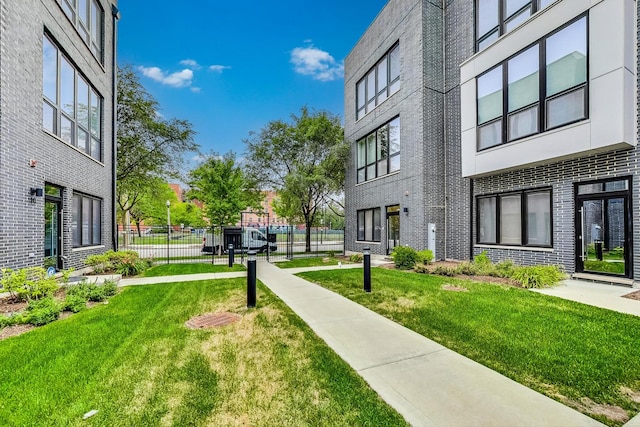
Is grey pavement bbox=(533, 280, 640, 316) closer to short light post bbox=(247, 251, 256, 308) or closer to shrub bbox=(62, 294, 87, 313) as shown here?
short light post bbox=(247, 251, 256, 308)

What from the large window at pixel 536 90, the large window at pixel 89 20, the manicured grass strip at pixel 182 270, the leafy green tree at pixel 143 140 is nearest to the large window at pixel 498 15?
the large window at pixel 536 90

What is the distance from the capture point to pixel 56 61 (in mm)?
8234

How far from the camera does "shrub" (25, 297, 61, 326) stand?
4852 millimetres

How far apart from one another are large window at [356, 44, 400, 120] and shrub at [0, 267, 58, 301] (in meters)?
13.7

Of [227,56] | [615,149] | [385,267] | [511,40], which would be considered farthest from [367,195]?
[227,56]

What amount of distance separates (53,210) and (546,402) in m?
11.2

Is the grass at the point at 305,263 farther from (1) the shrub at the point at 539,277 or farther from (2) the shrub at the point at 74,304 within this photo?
(2) the shrub at the point at 74,304

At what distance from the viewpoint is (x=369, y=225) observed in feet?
51.9

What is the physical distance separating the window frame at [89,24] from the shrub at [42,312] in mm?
8076

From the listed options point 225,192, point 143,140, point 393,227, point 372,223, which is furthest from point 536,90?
point 143,140

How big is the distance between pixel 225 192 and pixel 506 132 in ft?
55.4

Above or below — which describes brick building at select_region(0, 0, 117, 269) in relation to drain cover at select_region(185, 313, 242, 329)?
above

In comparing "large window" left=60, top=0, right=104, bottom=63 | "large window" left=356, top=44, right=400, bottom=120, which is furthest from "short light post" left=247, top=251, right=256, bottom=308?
"large window" left=356, top=44, right=400, bottom=120

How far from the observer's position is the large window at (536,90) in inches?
308
